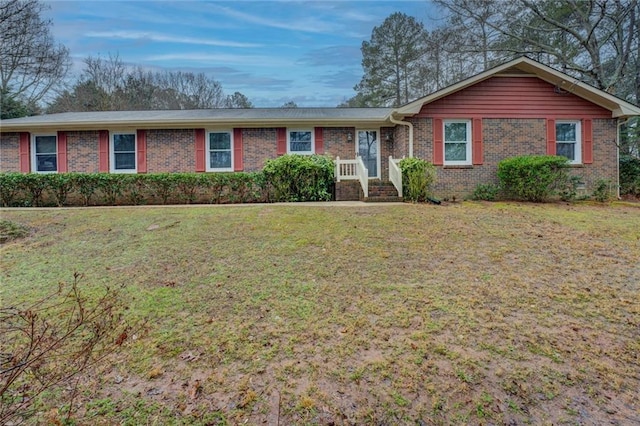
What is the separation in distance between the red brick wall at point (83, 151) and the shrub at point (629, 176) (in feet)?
64.4

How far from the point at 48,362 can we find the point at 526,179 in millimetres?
11608

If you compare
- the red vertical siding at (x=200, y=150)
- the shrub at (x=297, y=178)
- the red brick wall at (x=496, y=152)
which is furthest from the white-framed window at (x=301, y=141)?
the red brick wall at (x=496, y=152)

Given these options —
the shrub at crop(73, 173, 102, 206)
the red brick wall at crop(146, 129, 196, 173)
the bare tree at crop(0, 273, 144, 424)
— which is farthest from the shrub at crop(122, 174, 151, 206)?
the bare tree at crop(0, 273, 144, 424)

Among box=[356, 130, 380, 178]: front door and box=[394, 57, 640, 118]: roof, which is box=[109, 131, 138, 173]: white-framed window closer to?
box=[356, 130, 380, 178]: front door

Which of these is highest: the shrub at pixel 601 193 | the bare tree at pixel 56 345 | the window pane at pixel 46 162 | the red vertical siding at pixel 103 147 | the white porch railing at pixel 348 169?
the red vertical siding at pixel 103 147

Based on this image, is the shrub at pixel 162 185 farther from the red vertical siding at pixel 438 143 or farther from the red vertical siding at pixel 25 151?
the red vertical siding at pixel 438 143

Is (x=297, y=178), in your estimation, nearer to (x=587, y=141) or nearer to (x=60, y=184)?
(x=60, y=184)

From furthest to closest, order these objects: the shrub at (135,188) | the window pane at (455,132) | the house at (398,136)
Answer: the window pane at (455,132), the house at (398,136), the shrub at (135,188)

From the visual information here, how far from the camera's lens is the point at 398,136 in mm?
12281

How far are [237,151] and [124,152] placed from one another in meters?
4.23

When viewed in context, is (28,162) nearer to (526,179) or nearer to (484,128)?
(484,128)

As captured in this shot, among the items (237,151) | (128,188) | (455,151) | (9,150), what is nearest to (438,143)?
(455,151)

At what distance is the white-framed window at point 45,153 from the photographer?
12.6m

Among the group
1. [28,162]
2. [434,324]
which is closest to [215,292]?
[434,324]
